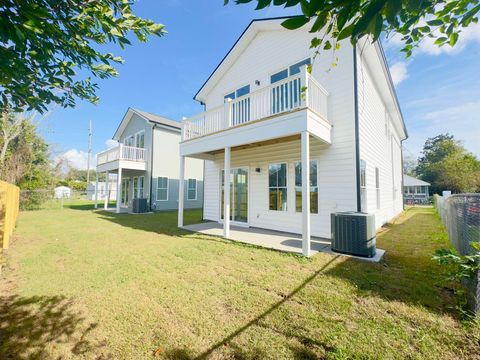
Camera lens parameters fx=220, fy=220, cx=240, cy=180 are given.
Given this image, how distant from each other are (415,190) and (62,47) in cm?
4659

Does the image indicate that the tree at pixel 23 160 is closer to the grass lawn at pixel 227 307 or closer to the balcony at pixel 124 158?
the balcony at pixel 124 158

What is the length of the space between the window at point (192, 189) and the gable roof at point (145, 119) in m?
4.58

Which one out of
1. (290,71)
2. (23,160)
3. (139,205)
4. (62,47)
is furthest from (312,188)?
(23,160)

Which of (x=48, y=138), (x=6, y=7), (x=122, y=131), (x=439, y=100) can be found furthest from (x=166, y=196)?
(x=439, y=100)

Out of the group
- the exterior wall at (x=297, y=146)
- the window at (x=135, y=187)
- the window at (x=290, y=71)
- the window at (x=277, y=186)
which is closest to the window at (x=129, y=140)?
the window at (x=135, y=187)

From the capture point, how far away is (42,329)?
9.37ft

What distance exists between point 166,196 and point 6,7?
1654 cm

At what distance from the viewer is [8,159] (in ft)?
52.2

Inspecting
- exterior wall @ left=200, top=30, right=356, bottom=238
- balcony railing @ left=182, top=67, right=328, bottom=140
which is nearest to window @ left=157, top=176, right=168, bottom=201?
exterior wall @ left=200, top=30, right=356, bottom=238

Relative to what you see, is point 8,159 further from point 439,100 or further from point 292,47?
point 439,100

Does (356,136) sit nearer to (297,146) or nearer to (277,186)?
(297,146)

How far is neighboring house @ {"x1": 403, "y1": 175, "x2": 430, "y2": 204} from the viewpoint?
105 feet

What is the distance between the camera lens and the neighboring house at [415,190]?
1260 inches

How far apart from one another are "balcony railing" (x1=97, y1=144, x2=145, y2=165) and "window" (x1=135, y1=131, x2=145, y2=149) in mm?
1121
